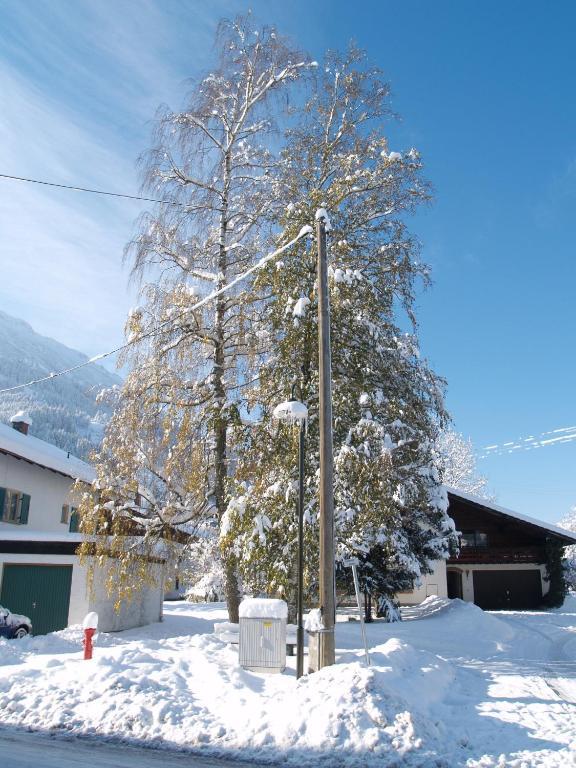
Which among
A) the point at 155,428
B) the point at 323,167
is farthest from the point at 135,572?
the point at 323,167

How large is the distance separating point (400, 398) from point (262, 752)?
11.0m

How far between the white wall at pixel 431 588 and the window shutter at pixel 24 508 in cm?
2102

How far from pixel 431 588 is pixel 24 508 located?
74.8 feet

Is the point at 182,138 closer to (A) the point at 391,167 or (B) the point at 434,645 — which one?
(A) the point at 391,167

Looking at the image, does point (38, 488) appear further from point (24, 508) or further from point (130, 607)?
point (130, 607)

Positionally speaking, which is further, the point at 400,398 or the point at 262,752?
the point at 400,398

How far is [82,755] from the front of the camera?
7035 mm

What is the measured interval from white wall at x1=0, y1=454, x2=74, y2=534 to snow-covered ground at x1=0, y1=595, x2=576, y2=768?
13.2 metres

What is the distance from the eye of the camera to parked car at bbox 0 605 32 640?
18125mm

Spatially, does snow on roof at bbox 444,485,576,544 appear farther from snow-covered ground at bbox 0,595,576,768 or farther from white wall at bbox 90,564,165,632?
snow-covered ground at bbox 0,595,576,768

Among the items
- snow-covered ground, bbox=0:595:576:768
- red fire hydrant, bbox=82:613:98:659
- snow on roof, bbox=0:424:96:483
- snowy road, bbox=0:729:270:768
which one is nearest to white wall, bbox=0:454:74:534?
snow on roof, bbox=0:424:96:483

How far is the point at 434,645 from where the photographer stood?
18.9 m

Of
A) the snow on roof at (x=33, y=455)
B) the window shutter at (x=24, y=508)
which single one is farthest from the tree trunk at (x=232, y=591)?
the window shutter at (x=24, y=508)

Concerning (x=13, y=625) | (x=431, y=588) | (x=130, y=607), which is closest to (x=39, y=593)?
(x=13, y=625)
